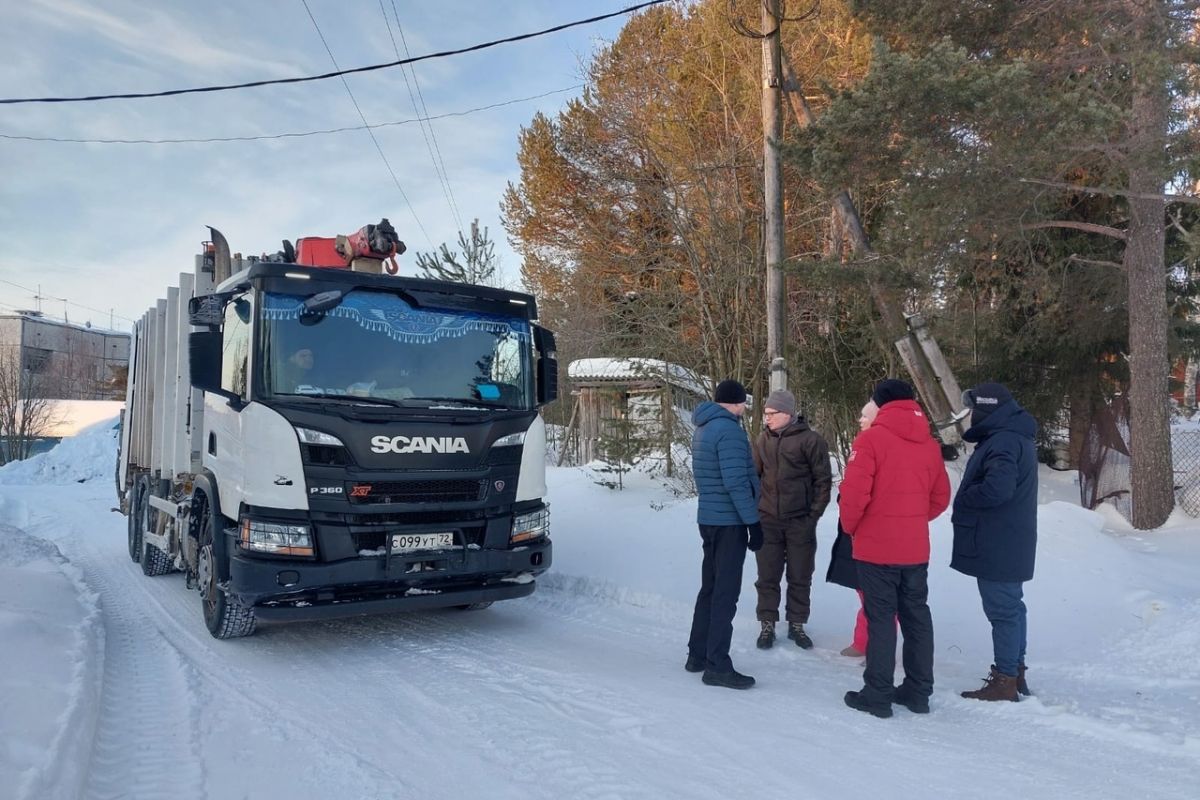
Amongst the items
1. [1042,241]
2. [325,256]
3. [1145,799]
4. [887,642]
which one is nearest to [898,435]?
[887,642]

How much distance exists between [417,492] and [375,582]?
0.66 m

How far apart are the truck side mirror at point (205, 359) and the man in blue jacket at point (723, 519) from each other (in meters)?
3.41

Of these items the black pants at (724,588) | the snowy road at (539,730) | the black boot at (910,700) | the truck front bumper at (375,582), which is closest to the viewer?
the snowy road at (539,730)

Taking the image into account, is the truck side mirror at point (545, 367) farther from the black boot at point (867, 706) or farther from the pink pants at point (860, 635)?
the black boot at point (867, 706)

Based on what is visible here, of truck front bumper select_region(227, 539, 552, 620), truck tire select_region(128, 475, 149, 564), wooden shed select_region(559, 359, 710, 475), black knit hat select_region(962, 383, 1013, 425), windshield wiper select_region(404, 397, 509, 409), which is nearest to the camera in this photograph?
black knit hat select_region(962, 383, 1013, 425)

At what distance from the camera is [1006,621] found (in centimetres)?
488

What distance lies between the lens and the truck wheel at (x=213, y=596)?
19.9 ft

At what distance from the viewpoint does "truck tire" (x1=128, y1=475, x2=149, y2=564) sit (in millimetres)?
9844

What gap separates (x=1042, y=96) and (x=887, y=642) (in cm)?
626

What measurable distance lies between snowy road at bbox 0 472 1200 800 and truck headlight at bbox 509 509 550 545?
31.0 inches

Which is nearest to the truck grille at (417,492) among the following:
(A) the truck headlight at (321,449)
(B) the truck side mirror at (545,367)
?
(A) the truck headlight at (321,449)

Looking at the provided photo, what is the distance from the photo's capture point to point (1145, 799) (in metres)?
3.54

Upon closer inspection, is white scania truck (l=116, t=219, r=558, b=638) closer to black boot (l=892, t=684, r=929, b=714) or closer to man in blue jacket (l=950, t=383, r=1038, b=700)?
black boot (l=892, t=684, r=929, b=714)

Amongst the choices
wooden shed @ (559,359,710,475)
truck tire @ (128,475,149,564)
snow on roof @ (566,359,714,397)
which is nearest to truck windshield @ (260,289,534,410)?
truck tire @ (128,475,149,564)
